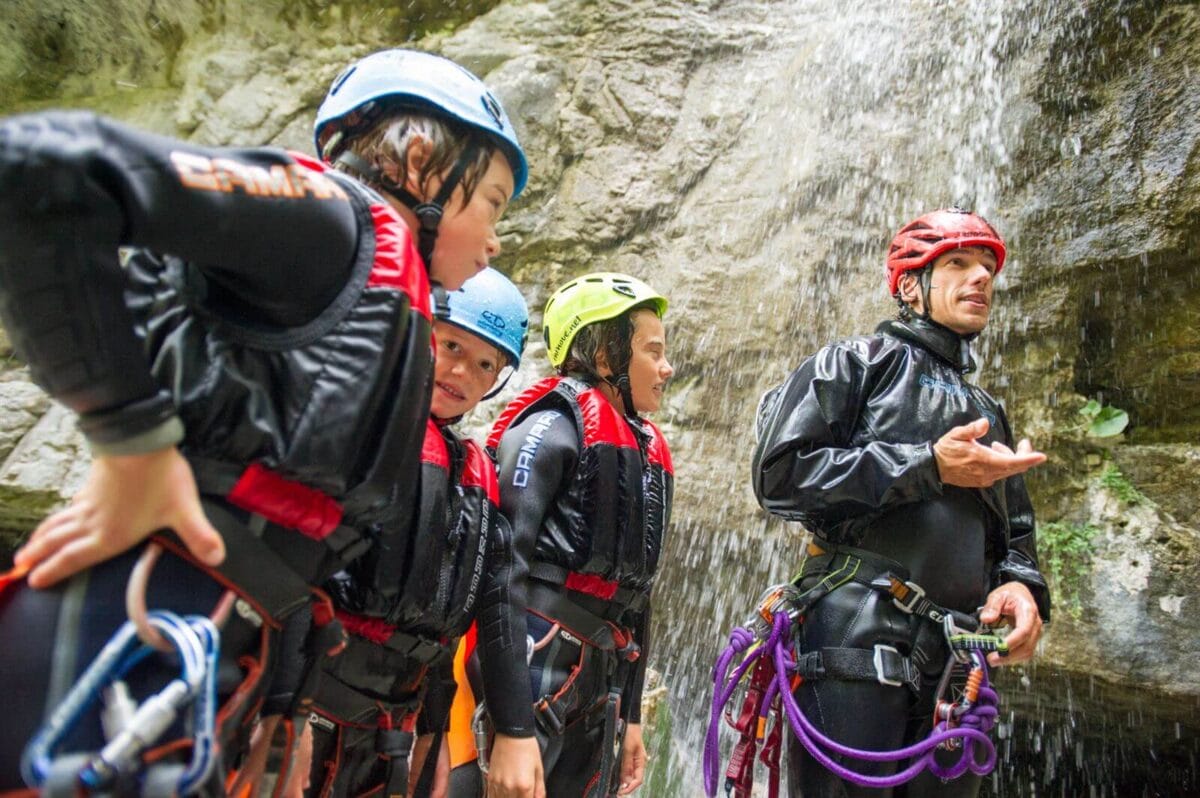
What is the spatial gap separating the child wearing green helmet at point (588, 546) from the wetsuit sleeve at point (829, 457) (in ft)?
1.35

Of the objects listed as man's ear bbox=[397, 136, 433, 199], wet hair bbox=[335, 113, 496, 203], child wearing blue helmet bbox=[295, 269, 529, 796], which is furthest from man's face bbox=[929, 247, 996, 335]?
man's ear bbox=[397, 136, 433, 199]

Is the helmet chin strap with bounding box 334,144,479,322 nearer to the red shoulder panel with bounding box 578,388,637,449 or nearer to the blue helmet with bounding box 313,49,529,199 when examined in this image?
the blue helmet with bounding box 313,49,529,199

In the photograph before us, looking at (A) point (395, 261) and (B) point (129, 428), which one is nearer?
(B) point (129, 428)

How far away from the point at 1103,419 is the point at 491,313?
409 cm

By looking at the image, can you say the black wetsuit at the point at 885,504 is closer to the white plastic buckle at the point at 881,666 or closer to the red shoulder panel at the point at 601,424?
the white plastic buckle at the point at 881,666

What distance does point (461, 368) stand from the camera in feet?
7.72

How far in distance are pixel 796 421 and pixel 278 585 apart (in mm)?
1811

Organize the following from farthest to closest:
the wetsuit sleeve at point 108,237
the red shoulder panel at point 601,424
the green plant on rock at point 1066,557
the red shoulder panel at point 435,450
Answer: the green plant on rock at point 1066,557 < the red shoulder panel at point 601,424 < the red shoulder panel at point 435,450 < the wetsuit sleeve at point 108,237

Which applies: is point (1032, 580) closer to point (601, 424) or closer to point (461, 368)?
point (601, 424)

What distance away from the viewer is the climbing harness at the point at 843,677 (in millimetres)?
2262

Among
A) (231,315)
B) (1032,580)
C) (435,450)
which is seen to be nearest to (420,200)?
(231,315)

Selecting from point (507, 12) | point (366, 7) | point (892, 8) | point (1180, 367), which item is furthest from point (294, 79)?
point (1180, 367)

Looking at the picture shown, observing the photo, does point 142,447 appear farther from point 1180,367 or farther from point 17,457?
point 17,457

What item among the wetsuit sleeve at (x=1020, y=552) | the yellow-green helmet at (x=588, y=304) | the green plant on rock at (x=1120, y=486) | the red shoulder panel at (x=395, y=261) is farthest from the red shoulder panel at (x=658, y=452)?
the green plant on rock at (x=1120, y=486)
